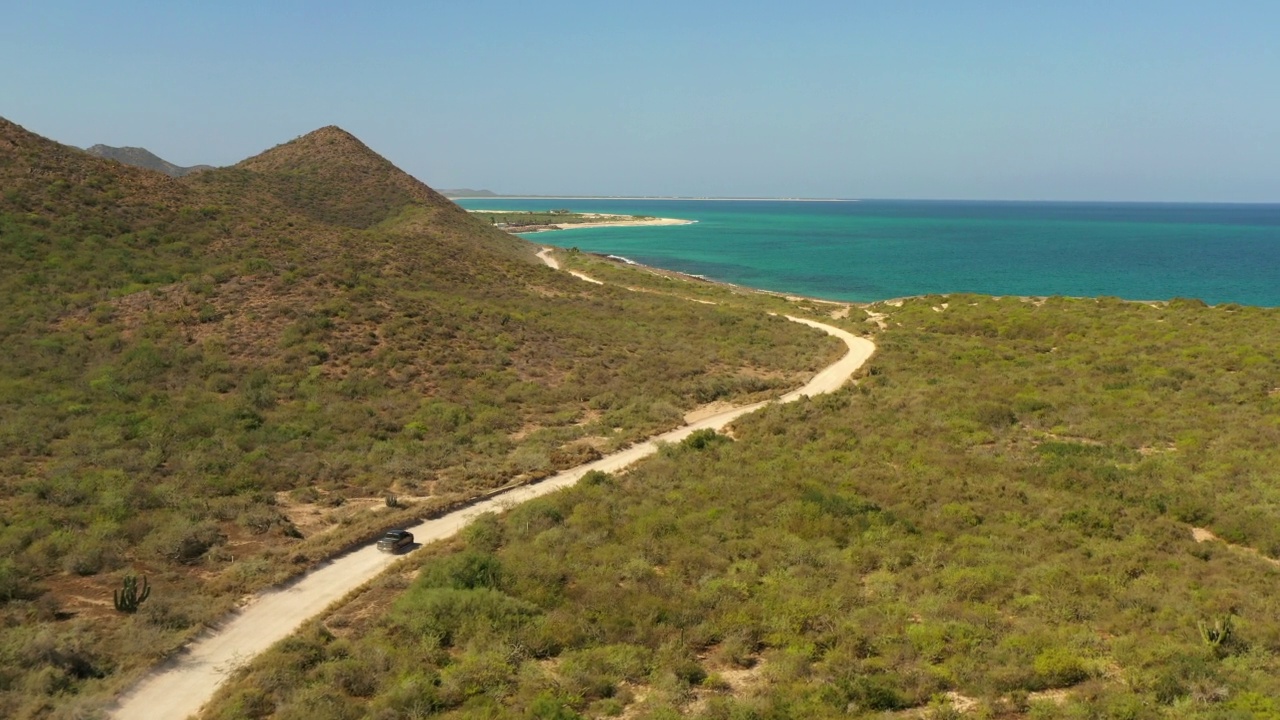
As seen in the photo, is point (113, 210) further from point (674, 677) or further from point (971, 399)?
point (971, 399)

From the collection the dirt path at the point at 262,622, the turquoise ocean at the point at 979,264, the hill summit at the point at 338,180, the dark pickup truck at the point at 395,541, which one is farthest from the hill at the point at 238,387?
the turquoise ocean at the point at 979,264

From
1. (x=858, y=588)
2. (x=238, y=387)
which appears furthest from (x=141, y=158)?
(x=858, y=588)

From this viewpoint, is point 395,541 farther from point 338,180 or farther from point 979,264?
point 979,264

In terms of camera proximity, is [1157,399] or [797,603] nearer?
[797,603]

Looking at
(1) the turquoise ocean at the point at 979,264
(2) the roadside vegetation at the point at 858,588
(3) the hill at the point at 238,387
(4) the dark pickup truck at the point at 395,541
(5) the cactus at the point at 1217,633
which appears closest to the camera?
(2) the roadside vegetation at the point at 858,588

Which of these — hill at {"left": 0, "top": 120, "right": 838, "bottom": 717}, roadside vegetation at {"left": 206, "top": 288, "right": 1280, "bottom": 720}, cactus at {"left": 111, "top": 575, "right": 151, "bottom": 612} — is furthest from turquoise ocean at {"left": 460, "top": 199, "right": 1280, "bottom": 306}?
cactus at {"left": 111, "top": 575, "right": 151, "bottom": 612}

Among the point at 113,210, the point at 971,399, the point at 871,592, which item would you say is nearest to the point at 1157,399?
the point at 971,399

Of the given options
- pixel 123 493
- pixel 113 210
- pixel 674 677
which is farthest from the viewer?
pixel 113 210

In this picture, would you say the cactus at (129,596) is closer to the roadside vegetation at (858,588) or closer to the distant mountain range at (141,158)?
the roadside vegetation at (858,588)
